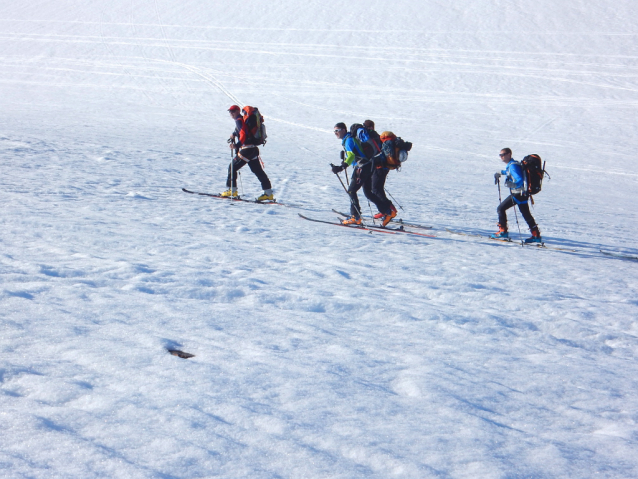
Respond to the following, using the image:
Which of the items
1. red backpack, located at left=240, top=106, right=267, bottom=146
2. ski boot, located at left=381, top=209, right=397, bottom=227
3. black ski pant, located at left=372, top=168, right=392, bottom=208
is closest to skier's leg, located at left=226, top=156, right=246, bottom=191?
red backpack, located at left=240, top=106, right=267, bottom=146

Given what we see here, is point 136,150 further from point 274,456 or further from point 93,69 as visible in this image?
point 93,69

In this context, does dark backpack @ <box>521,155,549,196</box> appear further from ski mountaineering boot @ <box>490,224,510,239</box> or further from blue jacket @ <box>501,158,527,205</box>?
ski mountaineering boot @ <box>490,224,510,239</box>

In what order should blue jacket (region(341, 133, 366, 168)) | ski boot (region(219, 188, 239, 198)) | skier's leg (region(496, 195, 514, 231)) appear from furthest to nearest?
ski boot (region(219, 188, 239, 198))
skier's leg (region(496, 195, 514, 231))
blue jacket (region(341, 133, 366, 168))

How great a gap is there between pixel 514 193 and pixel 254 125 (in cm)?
439

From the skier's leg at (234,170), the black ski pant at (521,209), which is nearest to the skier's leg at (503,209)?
the black ski pant at (521,209)

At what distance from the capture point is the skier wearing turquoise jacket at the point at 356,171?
840 centimetres

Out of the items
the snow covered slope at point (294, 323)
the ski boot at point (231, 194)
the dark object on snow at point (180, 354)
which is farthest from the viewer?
the ski boot at point (231, 194)

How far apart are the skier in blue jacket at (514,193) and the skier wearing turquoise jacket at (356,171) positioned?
1.78 m

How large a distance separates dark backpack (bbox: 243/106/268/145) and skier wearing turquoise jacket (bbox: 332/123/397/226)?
1586 millimetres

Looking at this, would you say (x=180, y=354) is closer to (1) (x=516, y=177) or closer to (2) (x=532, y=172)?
(1) (x=516, y=177)

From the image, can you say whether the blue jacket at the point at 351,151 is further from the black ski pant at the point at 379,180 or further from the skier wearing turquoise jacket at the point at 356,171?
the black ski pant at the point at 379,180

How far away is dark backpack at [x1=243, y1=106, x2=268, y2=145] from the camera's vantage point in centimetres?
927

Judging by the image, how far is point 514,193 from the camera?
336 inches

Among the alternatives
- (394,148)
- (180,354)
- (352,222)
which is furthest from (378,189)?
(180,354)
